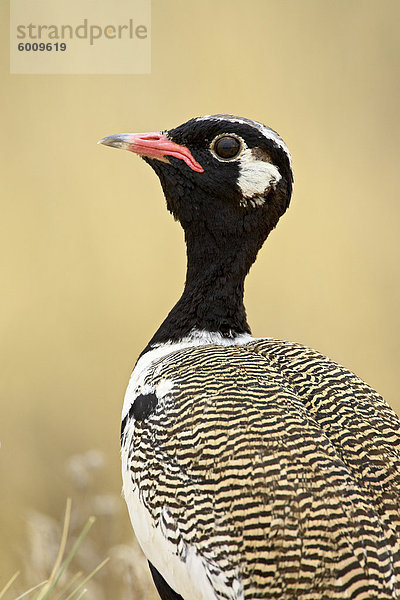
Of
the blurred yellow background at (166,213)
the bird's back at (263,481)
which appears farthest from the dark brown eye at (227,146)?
the blurred yellow background at (166,213)

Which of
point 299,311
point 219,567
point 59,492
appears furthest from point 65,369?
point 219,567

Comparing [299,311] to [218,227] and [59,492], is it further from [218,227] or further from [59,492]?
[218,227]

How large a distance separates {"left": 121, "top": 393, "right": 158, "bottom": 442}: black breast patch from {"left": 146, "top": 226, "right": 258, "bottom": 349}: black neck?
0.46 meters

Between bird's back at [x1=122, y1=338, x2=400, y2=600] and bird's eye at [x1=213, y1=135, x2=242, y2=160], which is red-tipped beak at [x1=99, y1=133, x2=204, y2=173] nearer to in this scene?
bird's eye at [x1=213, y1=135, x2=242, y2=160]

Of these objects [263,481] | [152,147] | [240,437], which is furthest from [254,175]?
[263,481]

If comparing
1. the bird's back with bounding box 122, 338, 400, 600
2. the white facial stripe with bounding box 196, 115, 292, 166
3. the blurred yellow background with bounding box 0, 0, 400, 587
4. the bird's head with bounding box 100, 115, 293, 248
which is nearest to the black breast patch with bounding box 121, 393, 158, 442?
the bird's back with bounding box 122, 338, 400, 600

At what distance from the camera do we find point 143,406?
2920 mm

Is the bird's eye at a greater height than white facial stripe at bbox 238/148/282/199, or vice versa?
the bird's eye

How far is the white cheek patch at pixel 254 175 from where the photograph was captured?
334 centimetres

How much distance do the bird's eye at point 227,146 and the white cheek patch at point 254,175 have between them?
28 millimetres

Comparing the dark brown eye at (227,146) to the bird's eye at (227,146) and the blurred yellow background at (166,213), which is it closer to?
the bird's eye at (227,146)

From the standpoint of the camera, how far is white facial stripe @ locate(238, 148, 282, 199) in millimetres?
3336

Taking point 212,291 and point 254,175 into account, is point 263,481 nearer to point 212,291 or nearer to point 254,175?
point 212,291

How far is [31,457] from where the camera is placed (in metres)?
5.00
